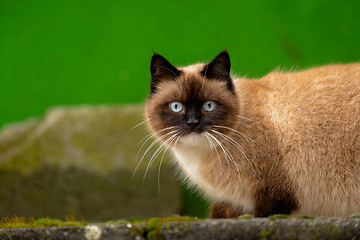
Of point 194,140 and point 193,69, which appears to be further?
point 193,69

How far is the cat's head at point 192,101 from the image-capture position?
1.95 m

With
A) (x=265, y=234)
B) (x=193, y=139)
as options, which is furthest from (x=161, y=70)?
(x=265, y=234)

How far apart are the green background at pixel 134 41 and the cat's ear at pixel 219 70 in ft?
5.46

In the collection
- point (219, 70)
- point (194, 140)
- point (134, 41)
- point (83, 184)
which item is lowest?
point (83, 184)

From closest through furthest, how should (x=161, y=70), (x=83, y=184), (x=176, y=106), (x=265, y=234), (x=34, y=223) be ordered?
1. (x=265, y=234)
2. (x=34, y=223)
3. (x=176, y=106)
4. (x=161, y=70)
5. (x=83, y=184)

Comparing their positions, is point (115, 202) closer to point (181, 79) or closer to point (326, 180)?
point (181, 79)

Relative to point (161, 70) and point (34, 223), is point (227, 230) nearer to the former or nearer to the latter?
point (34, 223)

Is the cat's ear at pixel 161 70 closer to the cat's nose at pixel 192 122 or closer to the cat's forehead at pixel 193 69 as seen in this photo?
the cat's forehead at pixel 193 69

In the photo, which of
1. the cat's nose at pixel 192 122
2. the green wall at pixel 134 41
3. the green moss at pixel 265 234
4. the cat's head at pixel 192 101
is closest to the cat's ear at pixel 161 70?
the cat's head at pixel 192 101

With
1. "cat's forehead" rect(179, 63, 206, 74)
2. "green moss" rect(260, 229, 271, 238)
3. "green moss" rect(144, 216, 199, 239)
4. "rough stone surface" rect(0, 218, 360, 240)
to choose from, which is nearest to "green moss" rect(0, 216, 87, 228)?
"rough stone surface" rect(0, 218, 360, 240)

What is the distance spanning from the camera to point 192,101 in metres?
1.97

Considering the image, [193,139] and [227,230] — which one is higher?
[193,139]

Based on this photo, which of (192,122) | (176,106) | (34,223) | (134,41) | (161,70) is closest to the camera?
(34,223)

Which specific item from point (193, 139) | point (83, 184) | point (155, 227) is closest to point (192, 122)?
point (193, 139)
